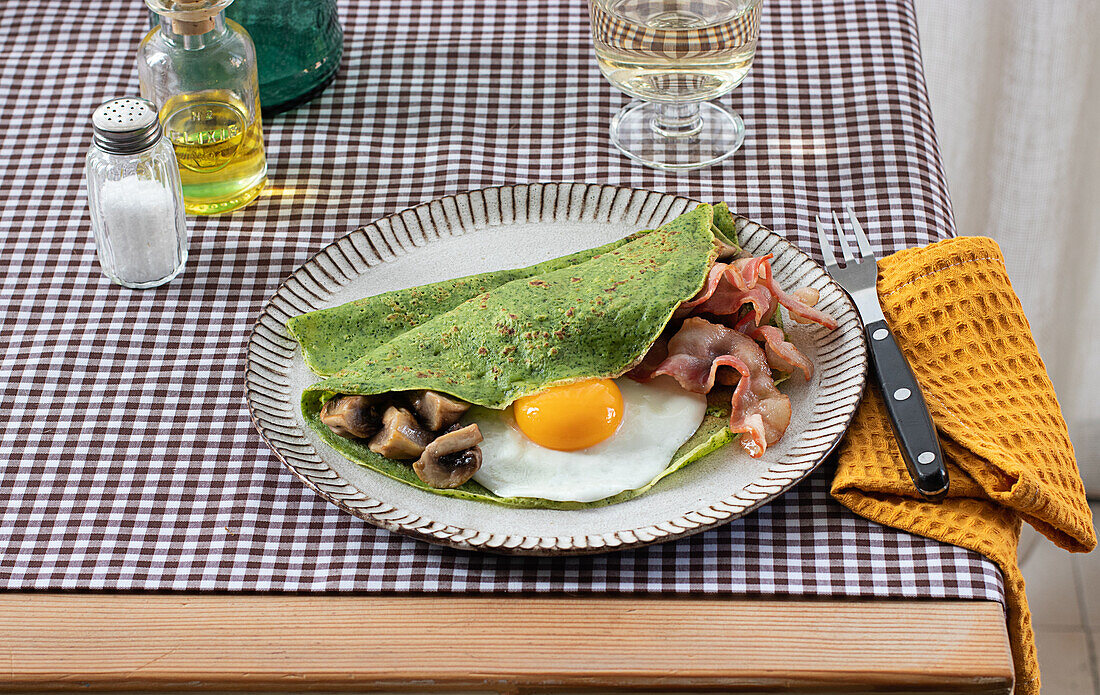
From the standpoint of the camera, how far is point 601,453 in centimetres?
105

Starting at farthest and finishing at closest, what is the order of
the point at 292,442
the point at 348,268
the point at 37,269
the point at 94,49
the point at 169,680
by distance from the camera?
the point at 94,49 < the point at 37,269 < the point at 348,268 < the point at 292,442 < the point at 169,680

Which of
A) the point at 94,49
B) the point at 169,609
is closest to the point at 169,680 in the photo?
the point at 169,609

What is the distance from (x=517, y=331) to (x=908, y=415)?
15.4 inches

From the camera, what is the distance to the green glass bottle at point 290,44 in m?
1.53

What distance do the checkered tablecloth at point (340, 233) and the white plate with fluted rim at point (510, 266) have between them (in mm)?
57

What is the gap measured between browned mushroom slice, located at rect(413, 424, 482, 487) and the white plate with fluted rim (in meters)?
0.02

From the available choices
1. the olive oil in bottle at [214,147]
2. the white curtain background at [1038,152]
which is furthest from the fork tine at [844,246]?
the white curtain background at [1038,152]

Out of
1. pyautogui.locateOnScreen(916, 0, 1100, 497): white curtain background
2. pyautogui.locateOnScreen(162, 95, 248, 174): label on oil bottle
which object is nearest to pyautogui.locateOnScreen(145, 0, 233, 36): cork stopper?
pyautogui.locateOnScreen(162, 95, 248, 174): label on oil bottle

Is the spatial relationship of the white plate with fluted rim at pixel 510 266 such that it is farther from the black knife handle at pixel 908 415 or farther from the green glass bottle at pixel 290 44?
the green glass bottle at pixel 290 44

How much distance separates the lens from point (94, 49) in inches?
69.1

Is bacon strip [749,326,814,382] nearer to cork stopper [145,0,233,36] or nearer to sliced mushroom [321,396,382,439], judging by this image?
sliced mushroom [321,396,382,439]

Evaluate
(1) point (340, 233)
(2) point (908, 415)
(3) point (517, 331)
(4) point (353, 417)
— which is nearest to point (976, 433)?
(2) point (908, 415)

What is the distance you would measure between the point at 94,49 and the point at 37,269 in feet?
1.71

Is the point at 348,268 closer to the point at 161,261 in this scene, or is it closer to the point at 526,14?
the point at 161,261
